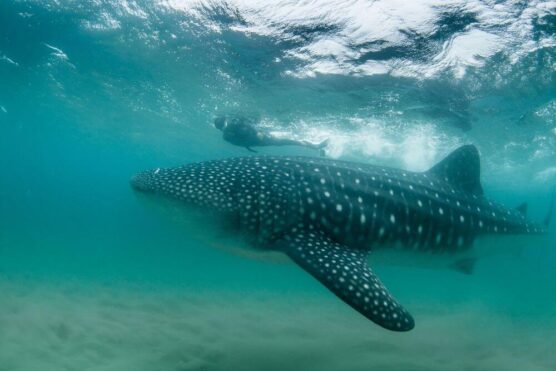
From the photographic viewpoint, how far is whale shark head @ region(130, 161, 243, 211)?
5336 millimetres

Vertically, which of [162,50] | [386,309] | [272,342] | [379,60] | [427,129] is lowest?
[386,309]

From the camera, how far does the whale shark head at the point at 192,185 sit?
534cm

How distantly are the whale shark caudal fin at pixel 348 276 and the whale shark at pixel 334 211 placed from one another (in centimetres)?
1

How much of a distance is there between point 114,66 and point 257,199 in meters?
17.7

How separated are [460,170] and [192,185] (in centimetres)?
616

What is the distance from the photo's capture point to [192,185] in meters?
5.49

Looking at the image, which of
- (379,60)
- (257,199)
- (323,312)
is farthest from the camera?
(323,312)

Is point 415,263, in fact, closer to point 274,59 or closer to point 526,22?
point 526,22

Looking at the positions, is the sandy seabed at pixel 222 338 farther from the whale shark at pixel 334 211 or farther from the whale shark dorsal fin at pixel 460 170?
the whale shark dorsal fin at pixel 460 170

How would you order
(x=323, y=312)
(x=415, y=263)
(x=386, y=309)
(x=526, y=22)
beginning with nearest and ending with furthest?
(x=386, y=309) < (x=415, y=263) < (x=526, y=22) < (x=323, y=312)

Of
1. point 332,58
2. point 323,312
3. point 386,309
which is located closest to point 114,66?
point 332,58

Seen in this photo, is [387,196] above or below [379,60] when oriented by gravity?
below

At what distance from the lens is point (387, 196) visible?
646 cm

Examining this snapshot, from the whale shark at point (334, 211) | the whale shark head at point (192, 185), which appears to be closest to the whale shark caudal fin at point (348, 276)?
the whale shark at point (334, 211)
